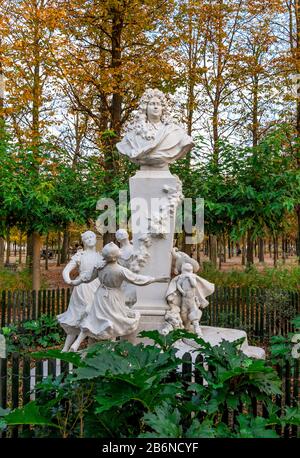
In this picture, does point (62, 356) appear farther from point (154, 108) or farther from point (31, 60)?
point (31, 60)

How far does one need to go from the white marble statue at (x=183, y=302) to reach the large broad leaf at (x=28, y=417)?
342 cm

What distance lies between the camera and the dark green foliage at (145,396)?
2947 mm

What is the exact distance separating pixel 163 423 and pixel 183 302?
399cm

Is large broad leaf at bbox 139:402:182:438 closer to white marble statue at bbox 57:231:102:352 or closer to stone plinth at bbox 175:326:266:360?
stone plinth at bbox 175:326:266:360

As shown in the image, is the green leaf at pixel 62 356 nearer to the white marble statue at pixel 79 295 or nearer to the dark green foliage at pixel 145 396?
the dark green foliage at pixel 145 396

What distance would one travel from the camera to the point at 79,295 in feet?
24.1

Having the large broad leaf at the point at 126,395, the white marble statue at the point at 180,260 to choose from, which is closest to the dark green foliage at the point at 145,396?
the large broad leaf at the point at 126,395

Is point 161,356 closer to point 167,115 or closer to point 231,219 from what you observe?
point 167,115

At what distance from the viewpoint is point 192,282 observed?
21.6 feet

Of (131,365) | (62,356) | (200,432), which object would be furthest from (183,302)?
(200,432)

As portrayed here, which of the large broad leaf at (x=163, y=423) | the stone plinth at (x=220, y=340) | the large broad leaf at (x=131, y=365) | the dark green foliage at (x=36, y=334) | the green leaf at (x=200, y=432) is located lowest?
the dark green foliage at (x=36, y=334)

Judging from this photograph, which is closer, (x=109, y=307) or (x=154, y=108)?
(x=109, y=307)

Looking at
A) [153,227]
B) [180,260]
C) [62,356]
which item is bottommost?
[62,356]
